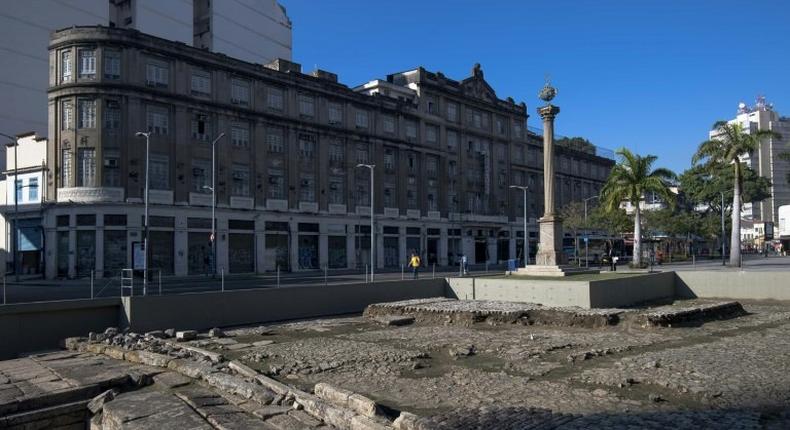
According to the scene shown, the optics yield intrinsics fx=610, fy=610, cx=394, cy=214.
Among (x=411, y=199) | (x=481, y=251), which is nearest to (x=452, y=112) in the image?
(x=411, y=199)

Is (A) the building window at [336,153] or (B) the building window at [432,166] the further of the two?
(B) the building window at [432,166]

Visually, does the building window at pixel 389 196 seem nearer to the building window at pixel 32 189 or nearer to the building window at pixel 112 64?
the building window at pixel 112 64

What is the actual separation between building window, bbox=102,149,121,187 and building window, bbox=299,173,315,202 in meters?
16.4

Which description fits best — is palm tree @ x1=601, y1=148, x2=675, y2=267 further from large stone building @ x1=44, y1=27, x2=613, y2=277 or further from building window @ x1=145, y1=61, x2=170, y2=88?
building window @ x1=145, y1=61, x2=170, y2=88

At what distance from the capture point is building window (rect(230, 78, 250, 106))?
51.8 metres

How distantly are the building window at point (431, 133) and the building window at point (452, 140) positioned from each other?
6.98 ft

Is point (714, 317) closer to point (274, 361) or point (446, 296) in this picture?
point (446, 296)

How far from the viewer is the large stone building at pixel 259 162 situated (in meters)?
44.8

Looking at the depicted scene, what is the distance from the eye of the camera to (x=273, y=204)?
54.1 metres

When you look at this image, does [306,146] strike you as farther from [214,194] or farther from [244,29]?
[244,29]

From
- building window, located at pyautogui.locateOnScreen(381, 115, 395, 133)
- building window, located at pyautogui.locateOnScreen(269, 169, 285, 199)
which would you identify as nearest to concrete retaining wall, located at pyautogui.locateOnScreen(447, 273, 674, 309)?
building window, located at pyautogui.locateOnScreen(269, 169, 285, 199)

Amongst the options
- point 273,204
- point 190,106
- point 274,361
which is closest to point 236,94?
point 190,106

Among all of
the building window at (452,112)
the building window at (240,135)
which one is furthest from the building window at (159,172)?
the building window at (452,112)

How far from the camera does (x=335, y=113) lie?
60094 millimetres
